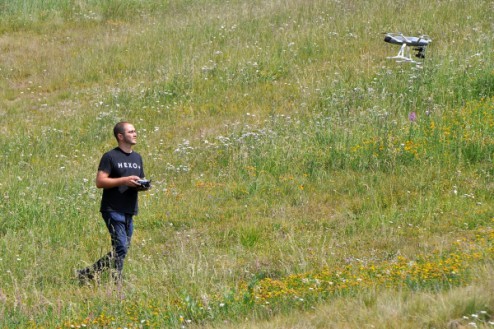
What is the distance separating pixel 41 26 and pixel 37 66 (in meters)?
3.03

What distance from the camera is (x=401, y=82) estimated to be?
42.6 ft

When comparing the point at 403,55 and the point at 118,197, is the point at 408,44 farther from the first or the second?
the point at 118,197

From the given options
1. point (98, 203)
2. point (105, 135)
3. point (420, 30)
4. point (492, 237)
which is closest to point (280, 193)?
point (98, 203)

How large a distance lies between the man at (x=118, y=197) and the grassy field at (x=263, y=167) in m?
0.24

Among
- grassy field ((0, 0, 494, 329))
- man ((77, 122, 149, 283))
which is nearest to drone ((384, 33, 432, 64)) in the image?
grassy field ((0, 0, 494, 329))

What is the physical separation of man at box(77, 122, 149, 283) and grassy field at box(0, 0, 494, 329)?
0.80 feet

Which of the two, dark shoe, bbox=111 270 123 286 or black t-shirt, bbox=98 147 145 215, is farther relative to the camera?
black t-shirt, bbox=98 147 145 215

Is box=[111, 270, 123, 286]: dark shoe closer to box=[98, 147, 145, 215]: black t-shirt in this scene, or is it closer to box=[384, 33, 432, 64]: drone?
box=[98, 147, 145, 215]: black t-shirt

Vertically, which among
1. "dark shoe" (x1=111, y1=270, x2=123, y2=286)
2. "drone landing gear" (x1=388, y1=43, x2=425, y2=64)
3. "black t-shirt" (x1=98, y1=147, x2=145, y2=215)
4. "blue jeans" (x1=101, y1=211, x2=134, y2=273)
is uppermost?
"drone landing gear" (x1=388, y1=43, x2=425, y2=64)

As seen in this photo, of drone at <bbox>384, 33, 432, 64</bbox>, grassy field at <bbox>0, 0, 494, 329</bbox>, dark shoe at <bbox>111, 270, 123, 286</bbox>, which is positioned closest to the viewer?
grassy field at <bbox>0, 0, 494, 329</bbox>

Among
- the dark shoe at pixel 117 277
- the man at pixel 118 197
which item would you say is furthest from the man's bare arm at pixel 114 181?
the dark shoe at pixel 117 277

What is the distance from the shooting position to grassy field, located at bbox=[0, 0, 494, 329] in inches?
257

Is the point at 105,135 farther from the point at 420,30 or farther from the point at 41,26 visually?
the point at 41,26

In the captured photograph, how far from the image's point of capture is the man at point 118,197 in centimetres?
783
